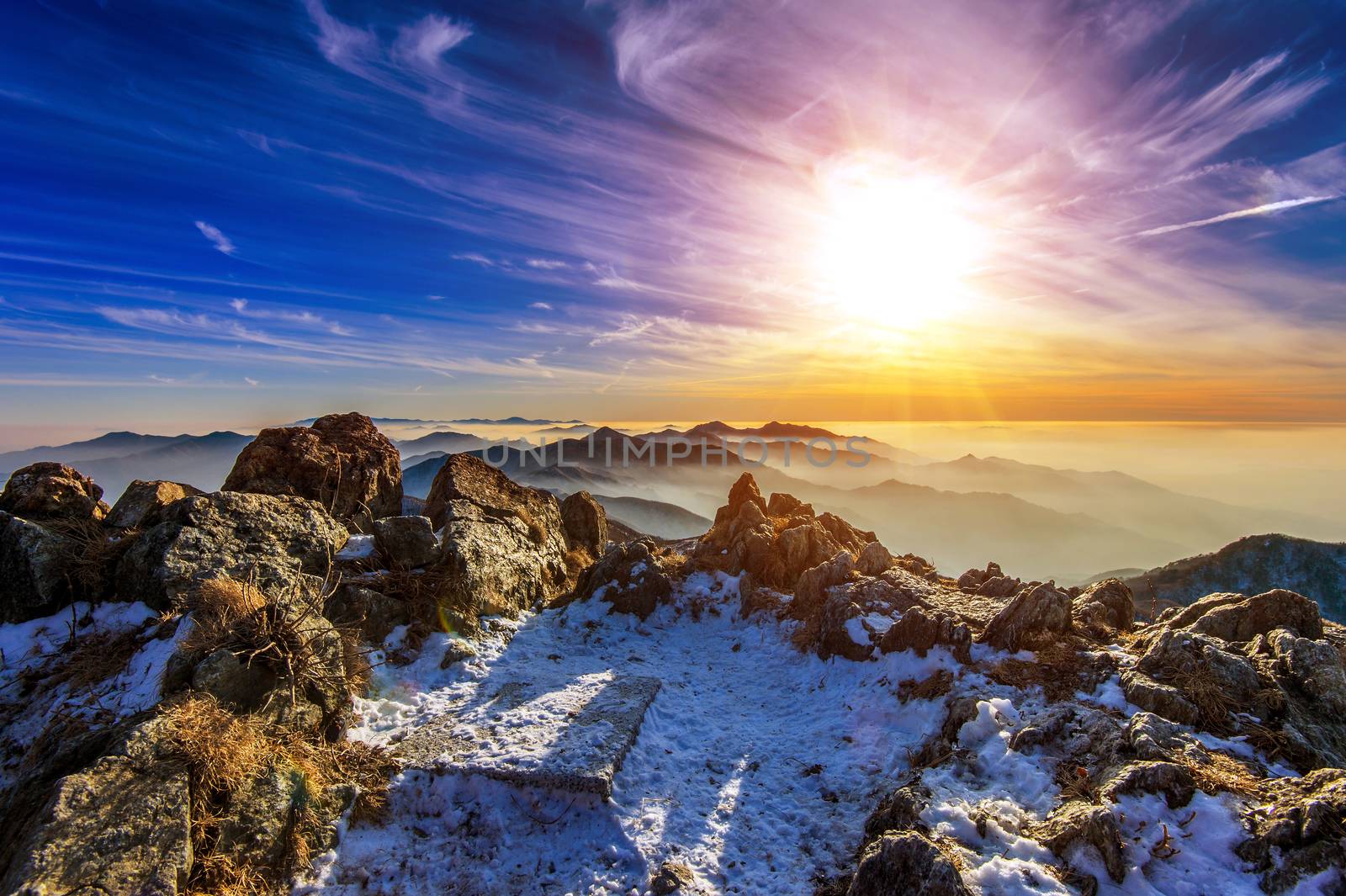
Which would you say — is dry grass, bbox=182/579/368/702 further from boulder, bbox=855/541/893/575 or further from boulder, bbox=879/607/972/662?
boulder, bbox=855/541/893/575

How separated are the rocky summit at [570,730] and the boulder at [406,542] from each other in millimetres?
66

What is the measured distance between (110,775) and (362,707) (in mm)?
4529

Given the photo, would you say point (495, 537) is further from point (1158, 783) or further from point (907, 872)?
point (1158, 783)

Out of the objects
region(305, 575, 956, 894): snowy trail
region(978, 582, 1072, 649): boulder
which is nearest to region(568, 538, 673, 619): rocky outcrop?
region(305, 575, 956, 894): snowy trail

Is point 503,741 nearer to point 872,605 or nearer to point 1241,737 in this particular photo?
point 872,605

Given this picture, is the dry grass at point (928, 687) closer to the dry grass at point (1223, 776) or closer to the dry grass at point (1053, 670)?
the dry grass at point (1053, 670)

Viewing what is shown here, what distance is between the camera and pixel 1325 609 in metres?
43.3

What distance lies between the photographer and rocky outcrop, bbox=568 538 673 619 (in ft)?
61.4

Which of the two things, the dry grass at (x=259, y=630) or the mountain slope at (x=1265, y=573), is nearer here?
the dry grass at (x=259, y=630)

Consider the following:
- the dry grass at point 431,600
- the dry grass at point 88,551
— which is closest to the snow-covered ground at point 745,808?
the dry grass at point 431,600

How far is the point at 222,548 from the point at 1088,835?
51.2 feet

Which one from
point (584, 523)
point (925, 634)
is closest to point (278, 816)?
point (925, 634)

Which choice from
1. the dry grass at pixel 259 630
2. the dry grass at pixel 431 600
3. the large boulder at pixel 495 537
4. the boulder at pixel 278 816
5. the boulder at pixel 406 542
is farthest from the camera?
the large boulder at pixel 495 537

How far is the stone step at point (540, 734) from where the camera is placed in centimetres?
951
